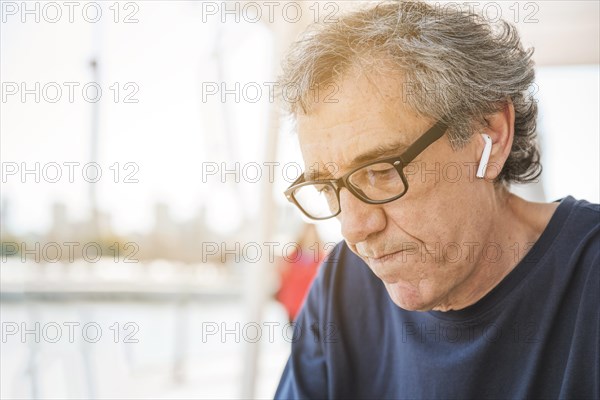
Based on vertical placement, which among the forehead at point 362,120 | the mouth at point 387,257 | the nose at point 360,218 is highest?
the forehead at point 362,120

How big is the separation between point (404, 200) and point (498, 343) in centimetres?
33

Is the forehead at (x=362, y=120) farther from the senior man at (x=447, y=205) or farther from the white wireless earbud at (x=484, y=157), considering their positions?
the white wireless earbud at (x=484, y=157)

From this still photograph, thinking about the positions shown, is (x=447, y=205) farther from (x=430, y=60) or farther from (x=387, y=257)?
(x=430, y=60)

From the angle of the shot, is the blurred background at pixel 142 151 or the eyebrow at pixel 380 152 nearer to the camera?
the eyebrow at pixel 380 152

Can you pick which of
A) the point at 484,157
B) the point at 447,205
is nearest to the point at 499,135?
the point at 484,157

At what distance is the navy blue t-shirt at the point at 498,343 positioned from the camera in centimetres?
93

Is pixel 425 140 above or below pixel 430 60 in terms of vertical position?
A: below

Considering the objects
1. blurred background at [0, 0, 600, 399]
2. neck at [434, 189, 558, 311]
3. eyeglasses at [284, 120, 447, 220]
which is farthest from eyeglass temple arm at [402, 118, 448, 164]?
blurred background at [0, 0, 600, 399]

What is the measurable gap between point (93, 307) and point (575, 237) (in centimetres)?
224

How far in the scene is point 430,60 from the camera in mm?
970

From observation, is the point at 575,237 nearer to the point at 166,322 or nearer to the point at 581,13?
the point at 581,13

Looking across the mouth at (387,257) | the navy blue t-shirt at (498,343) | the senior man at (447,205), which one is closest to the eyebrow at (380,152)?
the senior man at (447,205)

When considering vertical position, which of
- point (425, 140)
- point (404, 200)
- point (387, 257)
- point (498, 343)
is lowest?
point (498, 343)

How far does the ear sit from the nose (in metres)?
0.25
